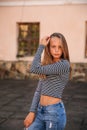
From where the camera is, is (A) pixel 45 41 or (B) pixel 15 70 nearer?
(A) pixel 45 41

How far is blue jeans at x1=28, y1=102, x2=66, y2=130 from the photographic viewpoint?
3.55 meters

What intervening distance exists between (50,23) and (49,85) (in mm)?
12973

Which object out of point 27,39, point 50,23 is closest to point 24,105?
point 50,23

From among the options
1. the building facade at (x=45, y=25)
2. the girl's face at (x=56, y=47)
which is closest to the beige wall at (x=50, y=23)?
the building facade at (x=45, y=25)

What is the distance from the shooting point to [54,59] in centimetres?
374

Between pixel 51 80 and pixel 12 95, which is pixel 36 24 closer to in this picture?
pixel 12 95

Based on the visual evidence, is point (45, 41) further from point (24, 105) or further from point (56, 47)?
point (24, 105)

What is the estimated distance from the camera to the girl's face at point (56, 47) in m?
3.65

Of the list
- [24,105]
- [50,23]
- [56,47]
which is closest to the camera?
[56,47]

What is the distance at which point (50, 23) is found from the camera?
16.4 metres

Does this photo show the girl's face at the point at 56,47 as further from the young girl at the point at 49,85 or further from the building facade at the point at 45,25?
the building facade at the point at 45,25

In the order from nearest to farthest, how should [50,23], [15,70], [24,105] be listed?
[24,105]
[50,23]
[15,70]

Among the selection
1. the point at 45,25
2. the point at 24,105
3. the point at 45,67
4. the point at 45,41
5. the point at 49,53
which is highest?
the point at 45,25

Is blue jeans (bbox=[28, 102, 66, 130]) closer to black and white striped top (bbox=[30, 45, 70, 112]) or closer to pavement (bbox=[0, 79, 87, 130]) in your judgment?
black and white striped top (bbox=[30, 45, 70, 112])
